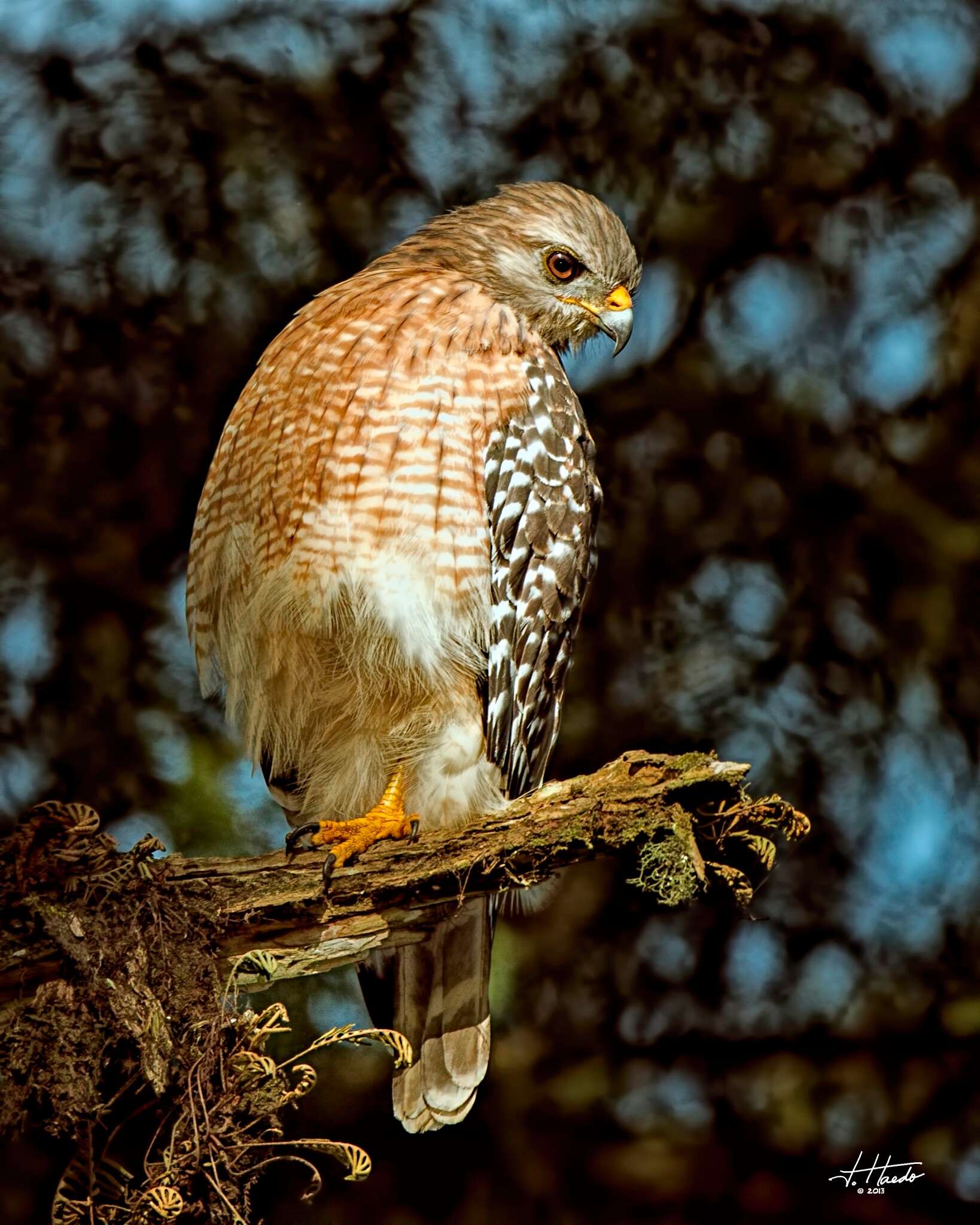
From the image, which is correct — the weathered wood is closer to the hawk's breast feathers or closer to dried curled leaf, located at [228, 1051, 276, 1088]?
dried curled leaf, located at [228, 1051, 276, 1088]

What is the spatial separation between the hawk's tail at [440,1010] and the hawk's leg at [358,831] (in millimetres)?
384

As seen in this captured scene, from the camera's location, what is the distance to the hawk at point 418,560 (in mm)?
3477

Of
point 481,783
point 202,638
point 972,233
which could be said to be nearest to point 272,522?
point 202,638

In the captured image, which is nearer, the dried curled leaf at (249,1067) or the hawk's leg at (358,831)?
the dried curled leaf at (249,1067)

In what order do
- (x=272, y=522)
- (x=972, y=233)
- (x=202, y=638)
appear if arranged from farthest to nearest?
1. (x=972, y=233)
2. (x=202, y=638)
3. (x=272, y=522)

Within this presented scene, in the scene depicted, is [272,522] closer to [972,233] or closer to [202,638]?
[202,638]

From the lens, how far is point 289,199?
16.1ft

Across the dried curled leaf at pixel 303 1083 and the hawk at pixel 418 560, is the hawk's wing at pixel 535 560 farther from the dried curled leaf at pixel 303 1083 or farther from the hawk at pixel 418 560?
the dried curled leaf at pixel 303 1083

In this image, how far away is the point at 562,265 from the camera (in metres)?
4.05

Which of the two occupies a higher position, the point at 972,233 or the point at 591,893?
the point at 972,233

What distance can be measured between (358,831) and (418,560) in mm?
656

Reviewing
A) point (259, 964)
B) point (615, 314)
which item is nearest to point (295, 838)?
point (259, 964)

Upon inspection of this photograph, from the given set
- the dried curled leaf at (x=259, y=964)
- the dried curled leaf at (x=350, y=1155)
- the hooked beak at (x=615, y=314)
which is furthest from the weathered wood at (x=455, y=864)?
the hooked beak at (x=615, y=314)

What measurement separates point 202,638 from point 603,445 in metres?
1.69
